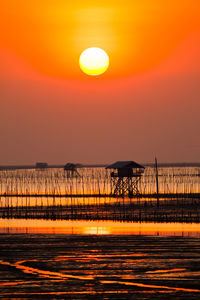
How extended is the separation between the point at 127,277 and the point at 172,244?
643cm

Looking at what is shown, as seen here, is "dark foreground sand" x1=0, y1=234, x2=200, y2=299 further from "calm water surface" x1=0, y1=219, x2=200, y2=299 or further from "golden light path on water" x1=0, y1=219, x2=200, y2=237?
"golden light path on water" x1=0, y1=219, x2=200, y2=237

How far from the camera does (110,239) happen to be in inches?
915

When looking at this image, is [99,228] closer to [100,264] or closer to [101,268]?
[100,264]

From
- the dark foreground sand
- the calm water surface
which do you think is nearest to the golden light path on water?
the calm water surface

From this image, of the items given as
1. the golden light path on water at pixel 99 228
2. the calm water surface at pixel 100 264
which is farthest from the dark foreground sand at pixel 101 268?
the golden light path on water at pixel 99 228

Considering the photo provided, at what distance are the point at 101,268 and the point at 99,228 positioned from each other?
1237cm

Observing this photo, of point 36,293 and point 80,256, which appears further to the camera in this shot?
point 80,256

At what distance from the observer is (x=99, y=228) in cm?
2870

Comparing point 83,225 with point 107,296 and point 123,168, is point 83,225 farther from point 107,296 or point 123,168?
point 123,168

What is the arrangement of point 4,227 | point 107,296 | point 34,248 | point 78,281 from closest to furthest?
point 107,296 < point 78,281 < point 34,248 < point 4,227

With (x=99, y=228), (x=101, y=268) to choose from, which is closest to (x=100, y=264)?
(x=101, y=268)

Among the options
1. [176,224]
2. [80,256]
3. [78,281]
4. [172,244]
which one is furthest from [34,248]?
[176,224]

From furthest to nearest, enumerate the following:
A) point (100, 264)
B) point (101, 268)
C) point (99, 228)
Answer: point (99, 228), point (100, 264), point (101, 268)

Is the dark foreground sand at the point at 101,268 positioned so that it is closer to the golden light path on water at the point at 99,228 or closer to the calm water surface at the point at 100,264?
the calm water surface at the point at 100,264
